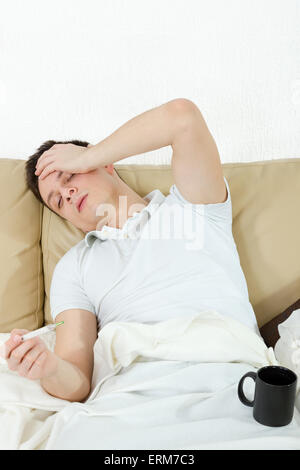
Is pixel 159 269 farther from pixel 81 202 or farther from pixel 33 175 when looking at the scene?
pixel 33 175

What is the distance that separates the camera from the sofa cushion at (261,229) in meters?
1.61

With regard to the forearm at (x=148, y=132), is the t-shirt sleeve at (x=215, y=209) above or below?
below

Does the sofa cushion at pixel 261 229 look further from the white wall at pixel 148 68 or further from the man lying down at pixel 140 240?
the white wall at pixel 148 68

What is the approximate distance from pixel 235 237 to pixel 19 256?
2.18ft

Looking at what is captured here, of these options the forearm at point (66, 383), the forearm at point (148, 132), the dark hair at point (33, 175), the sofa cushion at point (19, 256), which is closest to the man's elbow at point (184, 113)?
the forearm at point (148, 132)

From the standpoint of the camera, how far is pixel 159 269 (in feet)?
4.82

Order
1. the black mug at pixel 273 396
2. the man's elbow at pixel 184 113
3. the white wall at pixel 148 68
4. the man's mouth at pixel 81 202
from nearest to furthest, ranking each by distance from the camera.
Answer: the black mug at pixel 273 396, the man's elbow at pixel 184 113, the man's mouth at pixel 81 202, the white wall at pixel 148 68

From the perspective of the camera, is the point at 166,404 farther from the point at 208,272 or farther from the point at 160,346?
the point at 208,272

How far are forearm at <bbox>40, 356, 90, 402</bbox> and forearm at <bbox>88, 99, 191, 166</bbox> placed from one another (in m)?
0.57

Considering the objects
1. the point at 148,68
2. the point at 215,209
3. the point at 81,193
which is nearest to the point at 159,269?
the point at 215,209

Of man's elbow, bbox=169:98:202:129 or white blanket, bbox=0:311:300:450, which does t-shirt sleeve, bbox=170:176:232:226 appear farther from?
white blanket, bbox=0:311:300:450

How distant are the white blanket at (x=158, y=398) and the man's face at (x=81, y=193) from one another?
42cm

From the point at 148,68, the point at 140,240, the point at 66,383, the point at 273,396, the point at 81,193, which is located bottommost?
the point at 66,383

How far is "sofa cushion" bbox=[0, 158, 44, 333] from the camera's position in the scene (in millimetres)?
1622
